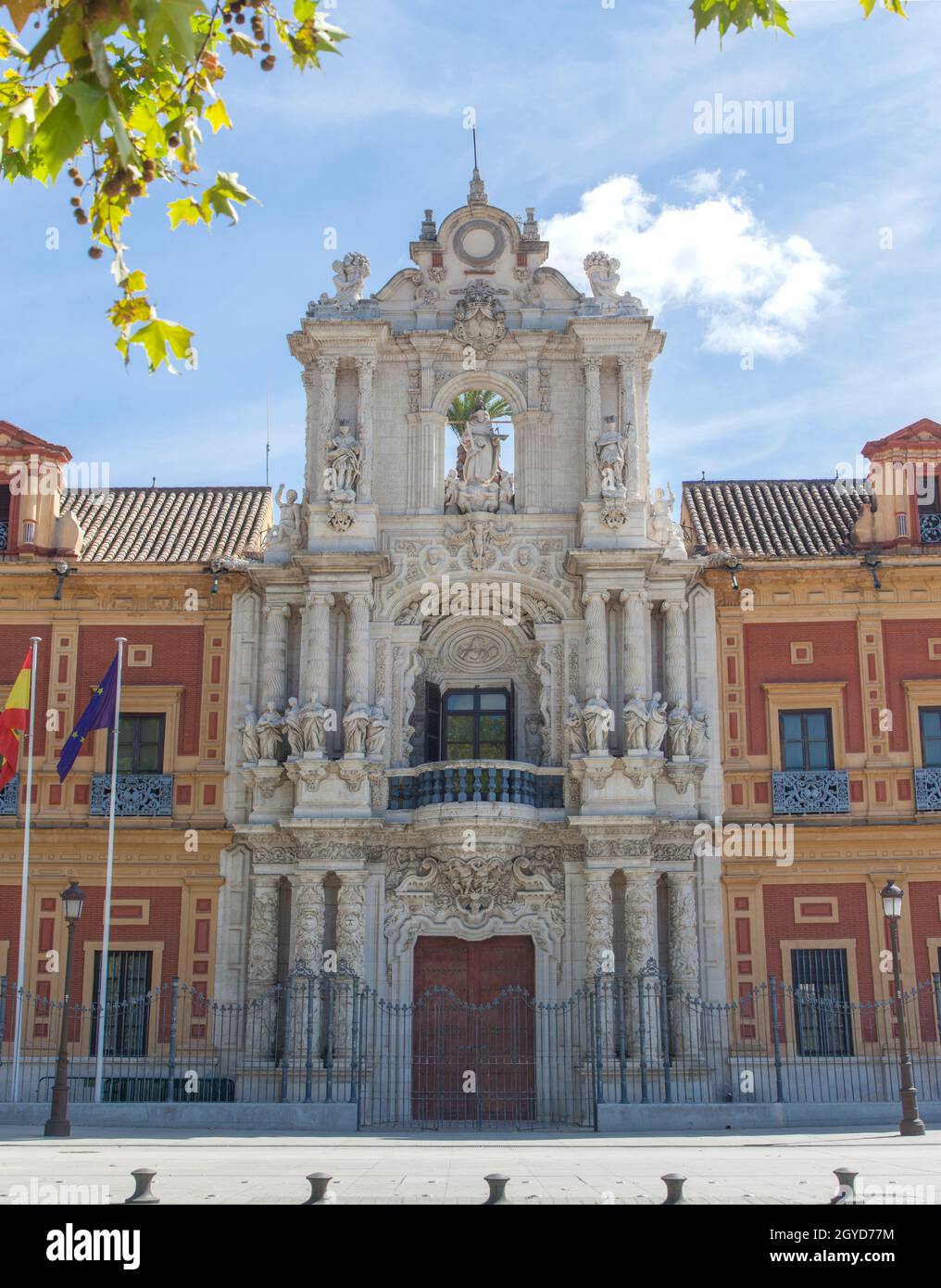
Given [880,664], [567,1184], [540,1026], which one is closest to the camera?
[567,1184]

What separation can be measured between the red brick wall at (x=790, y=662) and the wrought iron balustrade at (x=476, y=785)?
3759mm

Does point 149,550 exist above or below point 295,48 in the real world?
above

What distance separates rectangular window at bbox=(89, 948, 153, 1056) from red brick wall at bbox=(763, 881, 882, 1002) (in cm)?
1040

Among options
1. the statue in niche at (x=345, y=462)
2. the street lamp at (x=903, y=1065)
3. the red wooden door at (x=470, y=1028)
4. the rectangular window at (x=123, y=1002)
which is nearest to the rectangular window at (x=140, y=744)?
the rectangular window at (x=123, y=1002)

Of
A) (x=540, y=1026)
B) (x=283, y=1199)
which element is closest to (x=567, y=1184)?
(x=283, y=1199)

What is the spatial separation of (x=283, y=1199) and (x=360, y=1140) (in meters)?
7.91

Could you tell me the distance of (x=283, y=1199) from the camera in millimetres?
10719

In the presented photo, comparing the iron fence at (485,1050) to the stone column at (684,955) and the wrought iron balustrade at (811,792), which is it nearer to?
the stone column at (684,955)

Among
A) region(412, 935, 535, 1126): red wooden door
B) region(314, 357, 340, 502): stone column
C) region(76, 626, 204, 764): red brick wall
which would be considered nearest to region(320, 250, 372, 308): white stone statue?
region(314, 357, 340, 502): stone column

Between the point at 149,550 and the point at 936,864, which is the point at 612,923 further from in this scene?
the point at 149,550

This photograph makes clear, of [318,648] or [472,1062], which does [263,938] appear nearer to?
[472,1062]

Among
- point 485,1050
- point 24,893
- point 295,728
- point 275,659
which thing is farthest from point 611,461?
point 24,893

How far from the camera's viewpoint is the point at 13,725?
23.4m
